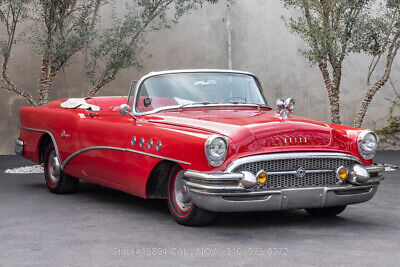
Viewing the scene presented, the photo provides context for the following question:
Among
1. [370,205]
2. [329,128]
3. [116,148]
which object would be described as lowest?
[370,205]

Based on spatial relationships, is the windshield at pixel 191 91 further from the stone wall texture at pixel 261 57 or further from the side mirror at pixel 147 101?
the stone wall texture at pixel 261 57

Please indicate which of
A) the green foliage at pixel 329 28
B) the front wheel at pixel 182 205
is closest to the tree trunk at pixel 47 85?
the green foliage at pixel 329 28

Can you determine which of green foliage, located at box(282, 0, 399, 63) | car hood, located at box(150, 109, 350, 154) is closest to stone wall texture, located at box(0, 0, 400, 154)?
green foliage, located at box(282, 0, 399, 63)

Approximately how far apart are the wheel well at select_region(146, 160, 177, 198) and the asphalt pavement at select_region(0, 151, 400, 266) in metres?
0.25

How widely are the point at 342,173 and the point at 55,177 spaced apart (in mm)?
3854

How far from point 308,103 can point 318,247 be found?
1035 centimetres

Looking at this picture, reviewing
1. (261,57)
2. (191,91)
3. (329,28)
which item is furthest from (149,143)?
(261,57)

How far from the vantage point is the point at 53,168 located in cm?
809

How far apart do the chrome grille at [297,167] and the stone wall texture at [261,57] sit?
937 cm

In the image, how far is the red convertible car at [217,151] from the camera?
5.29 metres

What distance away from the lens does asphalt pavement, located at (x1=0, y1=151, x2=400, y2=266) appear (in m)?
4.53

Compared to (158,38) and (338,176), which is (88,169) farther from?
(158,38)

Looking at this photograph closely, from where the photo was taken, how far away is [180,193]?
5781 mm

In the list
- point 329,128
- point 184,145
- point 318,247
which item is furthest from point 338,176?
point 184,145
